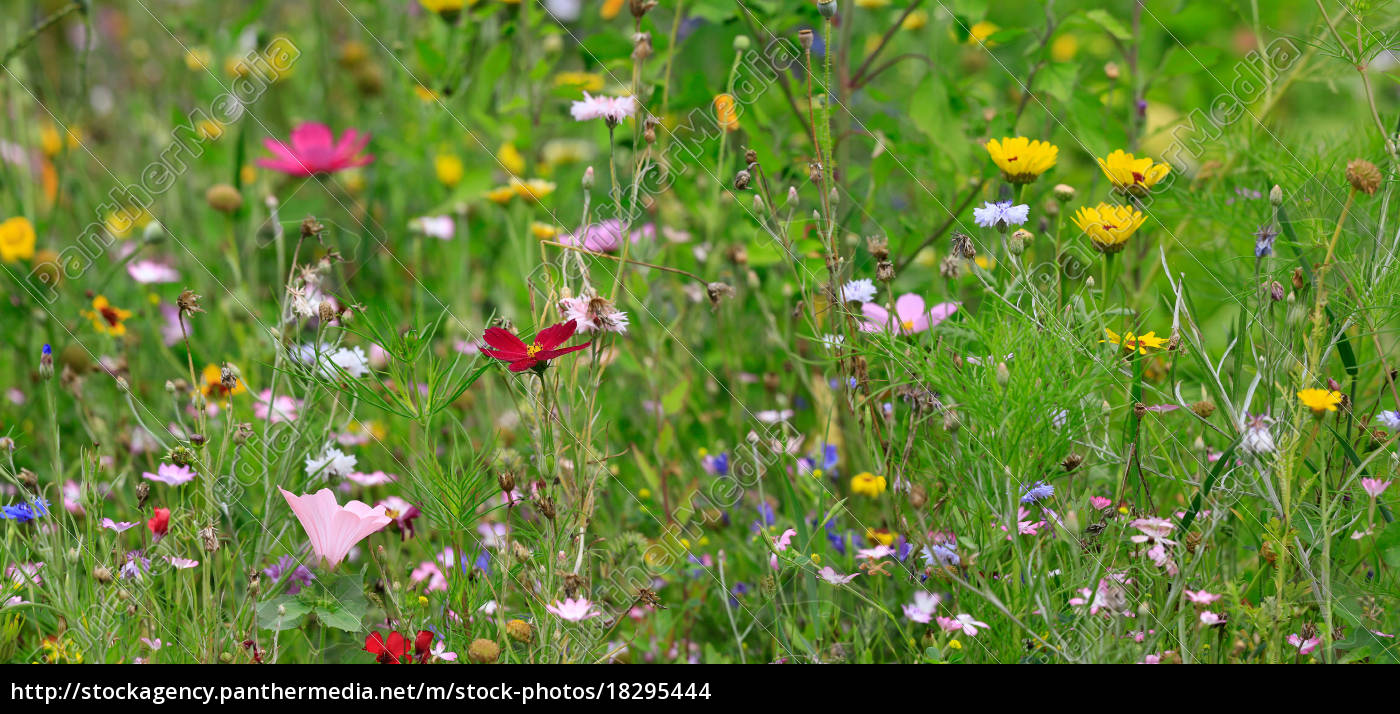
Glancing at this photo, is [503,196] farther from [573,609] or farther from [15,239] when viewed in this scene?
[573,609]

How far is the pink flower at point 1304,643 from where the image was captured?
Result: 107cm

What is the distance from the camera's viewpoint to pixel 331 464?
1.26 m

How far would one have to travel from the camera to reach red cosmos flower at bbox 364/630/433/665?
41.8 inches

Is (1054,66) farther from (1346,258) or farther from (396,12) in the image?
(396,12)

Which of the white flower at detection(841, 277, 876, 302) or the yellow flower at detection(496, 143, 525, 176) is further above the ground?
the yellow flower at detection(496, 143, 525, 176)

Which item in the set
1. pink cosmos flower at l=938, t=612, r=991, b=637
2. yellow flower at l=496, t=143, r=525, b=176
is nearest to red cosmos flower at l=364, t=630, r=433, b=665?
pink cosmos flower at l=938, t=612, r=991, b=637

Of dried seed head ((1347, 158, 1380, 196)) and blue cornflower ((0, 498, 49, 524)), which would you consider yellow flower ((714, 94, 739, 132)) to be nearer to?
dried seed head ((1347, 158, 1380, 196))

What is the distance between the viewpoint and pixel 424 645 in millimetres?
1061

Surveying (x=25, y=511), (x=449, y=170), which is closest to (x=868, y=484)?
(x=25, y=511)

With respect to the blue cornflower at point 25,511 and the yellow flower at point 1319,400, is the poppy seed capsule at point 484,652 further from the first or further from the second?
the yellow flower at point 1319,400

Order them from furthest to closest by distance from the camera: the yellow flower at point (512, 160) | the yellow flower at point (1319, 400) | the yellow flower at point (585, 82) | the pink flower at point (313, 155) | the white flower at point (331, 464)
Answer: the yellow flower at point (512, 160) < the pink flower at point (313, 155) < the yellow flower at point (585, 82) < the white flower at point (331, 464) < the yellow flower at point (1319, 400)

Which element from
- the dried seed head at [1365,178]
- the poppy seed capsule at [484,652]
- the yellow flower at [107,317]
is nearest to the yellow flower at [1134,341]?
the dried seed head at [1365,178]

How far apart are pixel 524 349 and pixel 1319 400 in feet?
2.32
